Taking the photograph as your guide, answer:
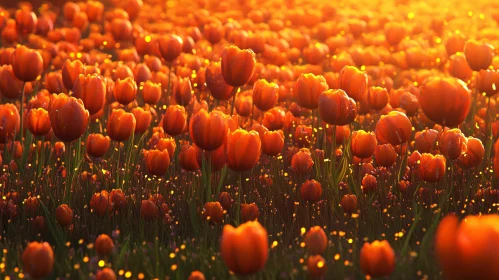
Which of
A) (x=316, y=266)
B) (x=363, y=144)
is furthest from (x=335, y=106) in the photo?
(x=316, y=266)

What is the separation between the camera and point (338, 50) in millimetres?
9156

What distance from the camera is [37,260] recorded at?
9.02 ft

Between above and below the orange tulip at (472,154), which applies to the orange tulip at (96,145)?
below

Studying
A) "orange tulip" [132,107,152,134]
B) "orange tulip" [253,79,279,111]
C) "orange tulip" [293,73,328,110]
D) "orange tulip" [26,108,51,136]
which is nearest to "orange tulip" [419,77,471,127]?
"orange tulip" [293,73,328,110]

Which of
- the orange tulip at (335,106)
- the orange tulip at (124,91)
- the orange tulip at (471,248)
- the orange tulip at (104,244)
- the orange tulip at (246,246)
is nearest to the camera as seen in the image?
the orange tulip at (471,248)

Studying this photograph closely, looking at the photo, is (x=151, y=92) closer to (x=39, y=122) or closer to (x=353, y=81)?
(x=39, y=122)

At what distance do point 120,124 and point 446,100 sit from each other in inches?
66.9

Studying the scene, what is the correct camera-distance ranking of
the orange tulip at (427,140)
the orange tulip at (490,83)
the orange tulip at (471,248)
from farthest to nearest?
the orange tulip at (490,83)
the orange tulip at (427,140)
the orange tulip at (471,248)

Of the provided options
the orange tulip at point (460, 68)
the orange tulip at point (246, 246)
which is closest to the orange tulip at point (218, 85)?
the orange tulip at point (460, 68)

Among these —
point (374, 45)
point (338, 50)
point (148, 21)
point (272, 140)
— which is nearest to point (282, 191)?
point (272, 140)

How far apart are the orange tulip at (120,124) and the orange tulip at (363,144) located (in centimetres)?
118

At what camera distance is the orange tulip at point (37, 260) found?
275 cm

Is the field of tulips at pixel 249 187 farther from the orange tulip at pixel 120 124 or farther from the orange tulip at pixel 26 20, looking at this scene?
the orange tulip at pixel 26 20

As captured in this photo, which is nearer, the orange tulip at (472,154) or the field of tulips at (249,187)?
the field of tulips at (249,187)
